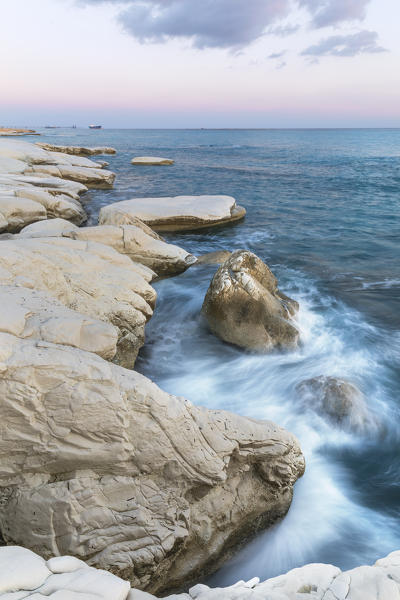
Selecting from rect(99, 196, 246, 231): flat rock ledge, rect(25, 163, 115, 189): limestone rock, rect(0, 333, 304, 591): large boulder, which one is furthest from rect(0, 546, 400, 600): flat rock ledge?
rect(25, 163, 115, 189): limestone rock

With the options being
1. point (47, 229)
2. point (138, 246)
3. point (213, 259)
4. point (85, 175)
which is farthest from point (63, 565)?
point (85, 175)

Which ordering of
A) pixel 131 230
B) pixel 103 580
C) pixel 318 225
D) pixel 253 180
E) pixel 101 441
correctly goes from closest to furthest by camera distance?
pixel 103 580 < pixel 101 441 < pixel 131 230 < pixel 318 225 < pixel 253 180

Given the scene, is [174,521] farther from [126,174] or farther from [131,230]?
[126,174]

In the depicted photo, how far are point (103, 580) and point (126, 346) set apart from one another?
4.15 m

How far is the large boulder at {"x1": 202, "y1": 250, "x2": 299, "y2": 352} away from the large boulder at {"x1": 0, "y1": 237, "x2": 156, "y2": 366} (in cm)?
139

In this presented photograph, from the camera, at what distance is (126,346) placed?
20.5ft

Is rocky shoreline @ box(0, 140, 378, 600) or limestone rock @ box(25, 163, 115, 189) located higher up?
limestone rock @ box(25, 163, 115, 189)

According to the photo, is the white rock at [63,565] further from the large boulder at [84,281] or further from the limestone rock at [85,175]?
the limestone rock at [85,175]

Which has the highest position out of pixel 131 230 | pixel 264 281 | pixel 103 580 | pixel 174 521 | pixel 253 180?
pixel 253 180

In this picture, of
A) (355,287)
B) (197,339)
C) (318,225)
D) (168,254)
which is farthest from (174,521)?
(318,225)

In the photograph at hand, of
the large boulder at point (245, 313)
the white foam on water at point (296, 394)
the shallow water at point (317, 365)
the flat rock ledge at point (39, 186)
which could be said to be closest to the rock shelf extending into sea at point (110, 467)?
the white foam on water at point (296, 394)

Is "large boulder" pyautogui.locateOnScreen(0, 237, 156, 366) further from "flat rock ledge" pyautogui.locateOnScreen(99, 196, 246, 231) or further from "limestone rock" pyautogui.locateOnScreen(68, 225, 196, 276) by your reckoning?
"flat rock ledge" pyautogui.locateOnScreen(99, 196, 246, 231)

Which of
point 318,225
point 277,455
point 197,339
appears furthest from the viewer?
point 318,225

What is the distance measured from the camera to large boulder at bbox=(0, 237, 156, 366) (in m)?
5.60
